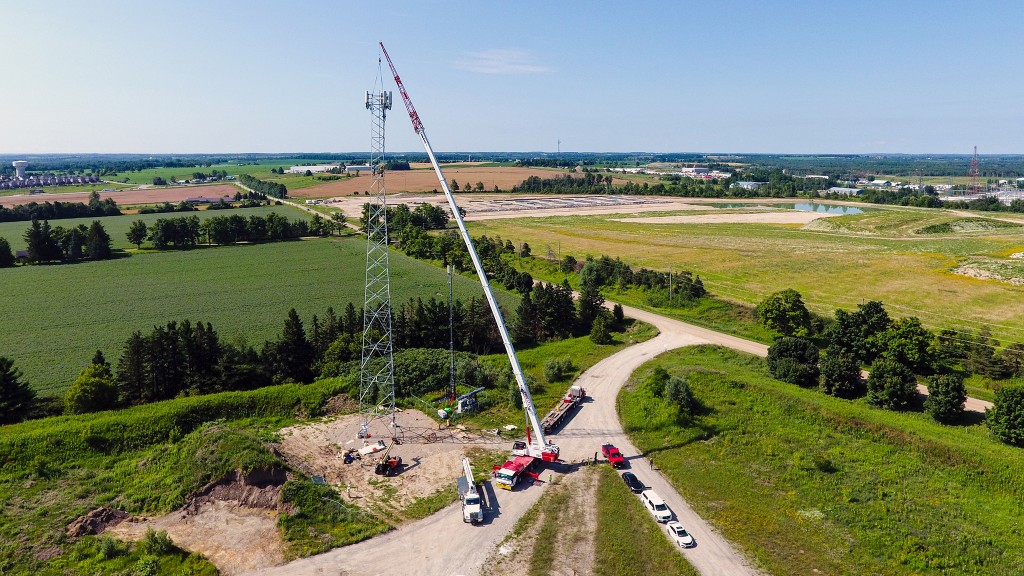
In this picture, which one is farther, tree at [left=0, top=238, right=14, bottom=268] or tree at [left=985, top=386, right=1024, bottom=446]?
tree at [left=0, top=238, right=14, bottom=268]

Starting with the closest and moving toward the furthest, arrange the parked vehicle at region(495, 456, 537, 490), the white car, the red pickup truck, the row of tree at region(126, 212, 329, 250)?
1. the white car
2. the parked vehicle at region(495, 456, 537, 490)
3. the red pickup truck
4. the row of tree at region(126, 212, 329, 250)

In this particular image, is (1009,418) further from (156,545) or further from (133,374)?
(133,374)

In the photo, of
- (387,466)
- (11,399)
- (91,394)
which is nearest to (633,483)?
(387,466)

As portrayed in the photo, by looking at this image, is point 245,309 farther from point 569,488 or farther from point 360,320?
point 569,488

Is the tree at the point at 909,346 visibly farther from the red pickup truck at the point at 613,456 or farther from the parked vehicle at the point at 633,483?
the parked vehicle at the point at 633,483

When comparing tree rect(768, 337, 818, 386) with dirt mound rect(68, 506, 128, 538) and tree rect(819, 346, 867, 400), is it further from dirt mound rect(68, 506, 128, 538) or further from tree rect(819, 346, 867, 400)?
dirt mound rect(68, 506, 128, 538)

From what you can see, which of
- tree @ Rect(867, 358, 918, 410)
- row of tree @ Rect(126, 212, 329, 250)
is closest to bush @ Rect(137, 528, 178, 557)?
tree @ Rect(867, 358, 918, 410)
